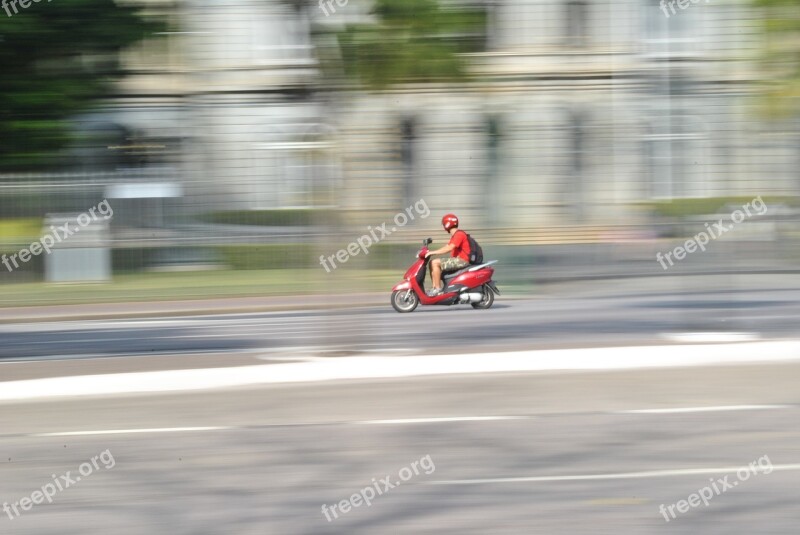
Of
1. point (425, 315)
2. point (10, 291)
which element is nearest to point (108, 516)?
point (425, 315)

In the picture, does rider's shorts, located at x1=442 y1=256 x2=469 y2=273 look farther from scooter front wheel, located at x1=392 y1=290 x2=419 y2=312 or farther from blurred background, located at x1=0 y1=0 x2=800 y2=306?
blurred background, located at x1=0 y1=0 x2=800 y2=306

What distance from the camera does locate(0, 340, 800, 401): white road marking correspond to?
959 cm

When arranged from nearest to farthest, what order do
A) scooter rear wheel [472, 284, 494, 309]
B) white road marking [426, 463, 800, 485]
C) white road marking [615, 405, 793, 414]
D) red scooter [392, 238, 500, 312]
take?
white road marking [426, 463, 800, 485] < white road marking [615, 405, 793, 414] < red scooter [392, 238, 500, 312] < scooter rear wheel [472, 284, 494, 309]

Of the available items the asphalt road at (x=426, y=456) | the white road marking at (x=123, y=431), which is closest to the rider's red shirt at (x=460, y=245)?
the asphalt road at (x=426, y=456)

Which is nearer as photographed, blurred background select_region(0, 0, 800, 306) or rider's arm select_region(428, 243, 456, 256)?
blurred background select_region(0, 0, 800, 306)

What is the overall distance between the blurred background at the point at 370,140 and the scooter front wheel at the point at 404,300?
4.16 feet

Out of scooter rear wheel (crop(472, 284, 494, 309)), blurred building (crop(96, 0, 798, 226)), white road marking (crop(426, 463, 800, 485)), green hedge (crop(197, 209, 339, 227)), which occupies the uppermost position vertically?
blurred building (crop(96, 0, 798, 226))

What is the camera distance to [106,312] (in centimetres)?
1903

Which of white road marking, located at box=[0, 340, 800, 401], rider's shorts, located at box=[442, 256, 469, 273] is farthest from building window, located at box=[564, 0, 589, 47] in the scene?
white road marking, located at box=[0, 340, 800, 401]

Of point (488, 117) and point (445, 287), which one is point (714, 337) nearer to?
point (445, 287)

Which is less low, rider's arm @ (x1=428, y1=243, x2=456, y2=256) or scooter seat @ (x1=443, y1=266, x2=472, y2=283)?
rider's arm @ (x1=428, y1=243, x2=456, y2=256)

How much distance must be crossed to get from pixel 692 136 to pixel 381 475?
1909cm

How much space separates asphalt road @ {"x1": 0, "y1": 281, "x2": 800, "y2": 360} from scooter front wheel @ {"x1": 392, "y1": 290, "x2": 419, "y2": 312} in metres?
0.25

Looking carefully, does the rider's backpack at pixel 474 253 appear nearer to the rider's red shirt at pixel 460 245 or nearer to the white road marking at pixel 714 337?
the rider's red shirt at pixel 460 245
